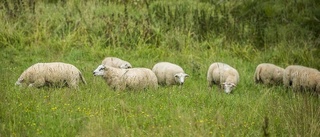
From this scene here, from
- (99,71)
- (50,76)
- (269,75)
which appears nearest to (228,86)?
(269,75)

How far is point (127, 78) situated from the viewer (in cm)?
809

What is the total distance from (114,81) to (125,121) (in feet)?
6.79

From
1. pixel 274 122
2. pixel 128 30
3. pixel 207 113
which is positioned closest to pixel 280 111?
pixel 274 122

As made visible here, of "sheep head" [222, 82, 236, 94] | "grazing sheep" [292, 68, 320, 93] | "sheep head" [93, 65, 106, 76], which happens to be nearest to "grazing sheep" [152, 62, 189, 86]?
Result: "sheep head" [222, 82, 236, 94]

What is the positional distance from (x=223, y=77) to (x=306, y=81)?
57.1 inches

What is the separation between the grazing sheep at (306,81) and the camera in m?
8.43

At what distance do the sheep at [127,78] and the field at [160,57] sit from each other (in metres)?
0.18

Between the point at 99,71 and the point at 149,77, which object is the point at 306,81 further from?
the point at 99,71

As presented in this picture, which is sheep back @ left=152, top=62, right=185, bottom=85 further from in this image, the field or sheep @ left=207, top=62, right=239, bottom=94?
sheep @ left=207, top=62, right=239, bottom=94

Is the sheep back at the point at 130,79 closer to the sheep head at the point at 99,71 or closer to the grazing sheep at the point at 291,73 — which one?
the sheep head at the point at 99,71

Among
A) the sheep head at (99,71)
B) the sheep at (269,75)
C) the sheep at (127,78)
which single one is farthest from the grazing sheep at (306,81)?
the sheep head at (99,71)

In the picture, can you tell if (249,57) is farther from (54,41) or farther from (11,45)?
(11,45)

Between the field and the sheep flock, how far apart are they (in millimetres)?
175

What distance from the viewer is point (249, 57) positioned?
39.9 ft
